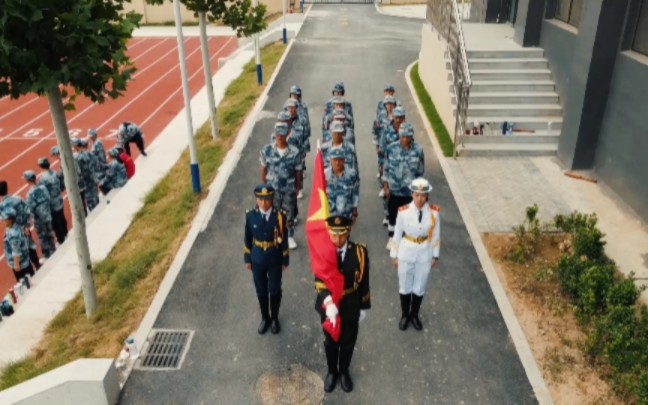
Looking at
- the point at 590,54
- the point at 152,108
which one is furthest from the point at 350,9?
the point at 590,54

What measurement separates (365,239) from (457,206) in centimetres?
217

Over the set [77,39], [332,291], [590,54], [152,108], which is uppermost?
[77,39]

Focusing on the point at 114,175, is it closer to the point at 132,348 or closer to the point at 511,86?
the point at 132,348

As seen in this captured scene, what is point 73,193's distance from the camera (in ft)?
24.9

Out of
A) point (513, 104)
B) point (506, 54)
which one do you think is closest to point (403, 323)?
point (513, 104)

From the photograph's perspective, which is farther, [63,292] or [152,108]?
[152,108]

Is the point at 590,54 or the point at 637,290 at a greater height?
the point at 590,54

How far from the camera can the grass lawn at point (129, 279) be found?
290 inches

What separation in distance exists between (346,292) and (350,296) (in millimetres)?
76

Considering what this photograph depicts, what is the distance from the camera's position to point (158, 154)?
50.8 ft

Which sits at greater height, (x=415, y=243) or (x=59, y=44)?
(x=59, y=44)

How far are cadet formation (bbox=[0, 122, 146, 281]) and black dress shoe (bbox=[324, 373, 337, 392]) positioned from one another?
6306 mm

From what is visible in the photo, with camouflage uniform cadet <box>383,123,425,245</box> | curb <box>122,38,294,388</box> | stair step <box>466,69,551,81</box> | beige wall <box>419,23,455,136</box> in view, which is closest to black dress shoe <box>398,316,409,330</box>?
camouflage uniform cadet <box>383,123,425,245</box>

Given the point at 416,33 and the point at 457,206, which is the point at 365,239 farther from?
the point at 416,33
